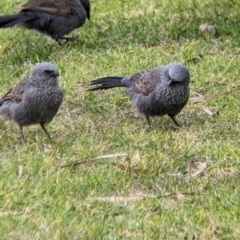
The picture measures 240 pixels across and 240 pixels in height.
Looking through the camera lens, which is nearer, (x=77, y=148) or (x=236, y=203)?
(x=236, y=203)

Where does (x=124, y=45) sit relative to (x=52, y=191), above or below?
below

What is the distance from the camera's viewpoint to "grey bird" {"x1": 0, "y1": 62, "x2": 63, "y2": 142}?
7398 millimetres

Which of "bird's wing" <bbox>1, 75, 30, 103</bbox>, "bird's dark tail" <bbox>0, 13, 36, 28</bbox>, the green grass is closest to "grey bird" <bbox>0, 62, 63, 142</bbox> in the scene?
"bird's wing" <bbox>1, 75, 30, 103</bbox>

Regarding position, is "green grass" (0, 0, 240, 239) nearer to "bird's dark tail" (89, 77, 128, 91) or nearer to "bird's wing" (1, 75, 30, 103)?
"bird's dark tail" (89, 77, 128, 91)

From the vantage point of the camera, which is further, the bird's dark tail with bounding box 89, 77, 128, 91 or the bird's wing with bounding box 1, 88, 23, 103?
the bird's dark tail with bounding box 89, 77, 128, 91

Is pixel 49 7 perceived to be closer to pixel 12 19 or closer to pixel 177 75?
pixel 12 19

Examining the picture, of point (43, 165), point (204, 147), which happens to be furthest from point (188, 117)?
point (43, 165)

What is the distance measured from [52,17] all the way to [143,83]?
3219 mm

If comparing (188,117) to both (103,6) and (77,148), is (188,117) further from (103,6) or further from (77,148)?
(103,6)

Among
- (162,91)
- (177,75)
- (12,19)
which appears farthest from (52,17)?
(177,75)

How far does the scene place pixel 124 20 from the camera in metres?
11.0

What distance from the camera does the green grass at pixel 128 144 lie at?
561 cm

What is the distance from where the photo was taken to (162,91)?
793 cm

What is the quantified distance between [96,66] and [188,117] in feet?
5.48
